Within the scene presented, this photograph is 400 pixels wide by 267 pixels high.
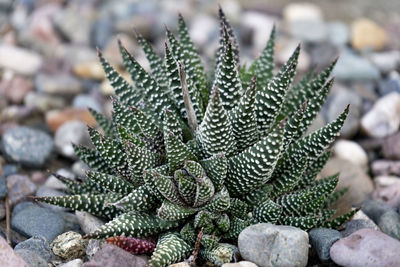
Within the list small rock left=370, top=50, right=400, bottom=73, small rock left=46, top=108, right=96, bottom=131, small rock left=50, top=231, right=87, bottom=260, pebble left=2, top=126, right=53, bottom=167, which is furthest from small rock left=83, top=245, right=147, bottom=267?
small rock left=370, top=50, right=400, bottom=73

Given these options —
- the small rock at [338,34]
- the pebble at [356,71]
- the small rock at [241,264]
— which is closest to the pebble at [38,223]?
the small rock at [241,264]

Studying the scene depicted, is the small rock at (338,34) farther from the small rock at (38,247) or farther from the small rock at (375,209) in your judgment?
the small rock at (38,247)

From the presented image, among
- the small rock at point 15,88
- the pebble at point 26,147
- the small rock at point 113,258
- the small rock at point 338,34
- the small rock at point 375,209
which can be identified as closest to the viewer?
the small rock at point 113,258

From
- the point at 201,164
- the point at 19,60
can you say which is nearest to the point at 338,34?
the point at 19,60

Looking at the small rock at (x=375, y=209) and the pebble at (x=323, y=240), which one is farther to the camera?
the small rock at (x=375, y=209)

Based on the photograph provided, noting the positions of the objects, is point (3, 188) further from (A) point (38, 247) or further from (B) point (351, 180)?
(B) point (351, 180)

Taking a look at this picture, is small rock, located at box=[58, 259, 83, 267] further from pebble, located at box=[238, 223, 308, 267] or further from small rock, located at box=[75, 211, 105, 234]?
pebble, located at box=[238, 223, 308, 267]
